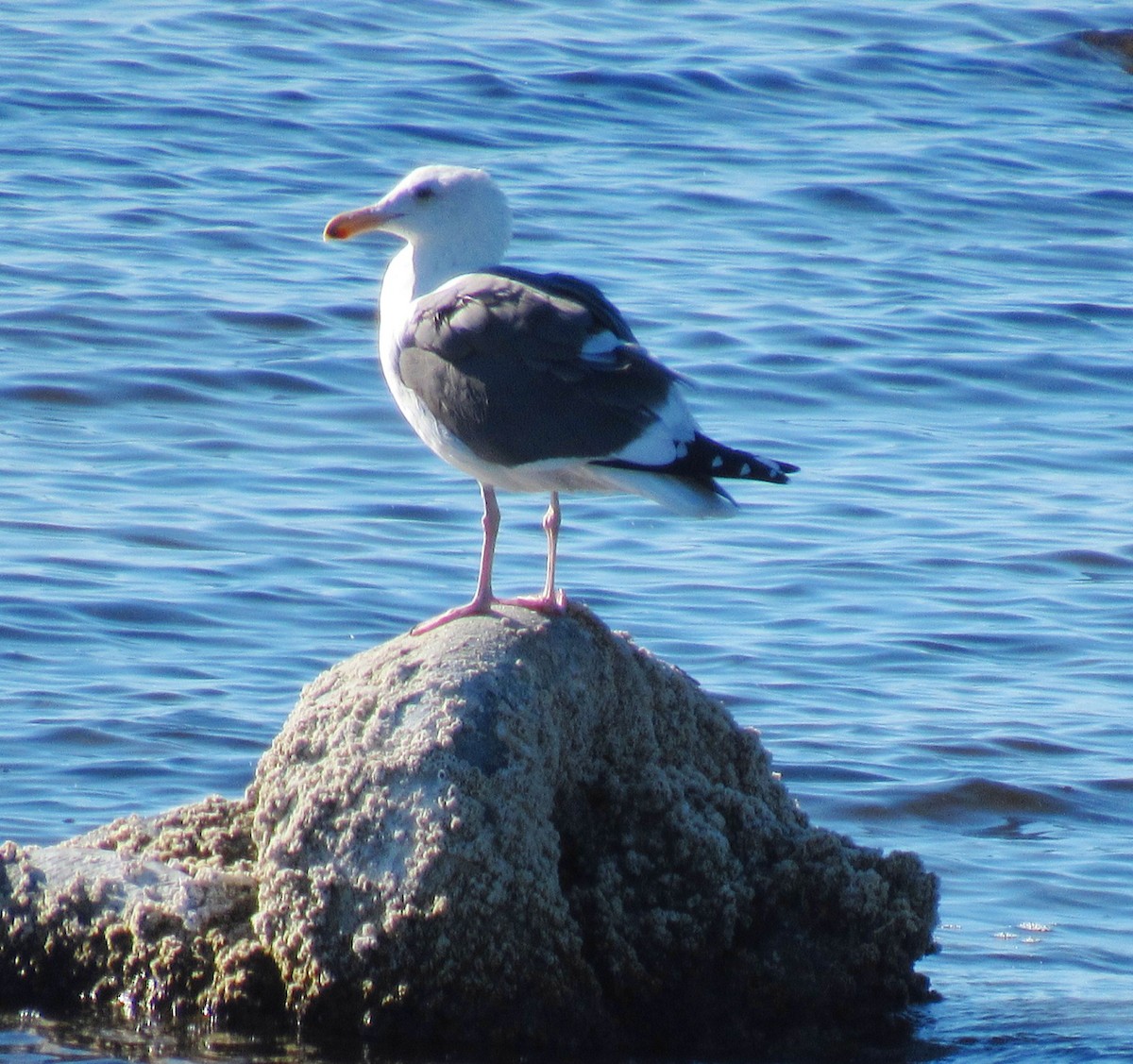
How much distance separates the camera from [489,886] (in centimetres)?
503

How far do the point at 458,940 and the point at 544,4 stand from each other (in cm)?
1732

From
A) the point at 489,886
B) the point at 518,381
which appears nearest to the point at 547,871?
the point at 489,886

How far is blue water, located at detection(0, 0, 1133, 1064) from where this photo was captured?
294 inches

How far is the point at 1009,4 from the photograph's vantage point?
22109 millimetres

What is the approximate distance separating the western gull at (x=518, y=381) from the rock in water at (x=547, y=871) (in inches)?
13.1

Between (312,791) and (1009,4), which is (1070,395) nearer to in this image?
(312,791)

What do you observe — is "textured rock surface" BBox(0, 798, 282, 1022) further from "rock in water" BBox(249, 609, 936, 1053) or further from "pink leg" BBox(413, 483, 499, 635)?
"pink leg" BBox(413, 483, 499, 635)

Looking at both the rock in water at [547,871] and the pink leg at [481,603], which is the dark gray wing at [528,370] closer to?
the pink leg at [481,603]

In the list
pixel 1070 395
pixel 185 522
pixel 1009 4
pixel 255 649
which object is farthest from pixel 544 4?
pixel 255 649

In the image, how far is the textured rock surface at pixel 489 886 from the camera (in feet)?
16.6

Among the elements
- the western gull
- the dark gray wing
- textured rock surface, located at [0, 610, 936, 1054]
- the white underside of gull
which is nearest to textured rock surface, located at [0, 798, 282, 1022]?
textured rock surface, located at [0, 610, 936, 1054]

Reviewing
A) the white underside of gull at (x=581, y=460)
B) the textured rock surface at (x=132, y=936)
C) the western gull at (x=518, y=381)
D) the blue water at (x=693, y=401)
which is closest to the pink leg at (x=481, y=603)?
the western gull at (x=518, y=381)

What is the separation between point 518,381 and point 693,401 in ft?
20.2

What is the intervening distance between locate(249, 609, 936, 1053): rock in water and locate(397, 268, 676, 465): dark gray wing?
0.49m
